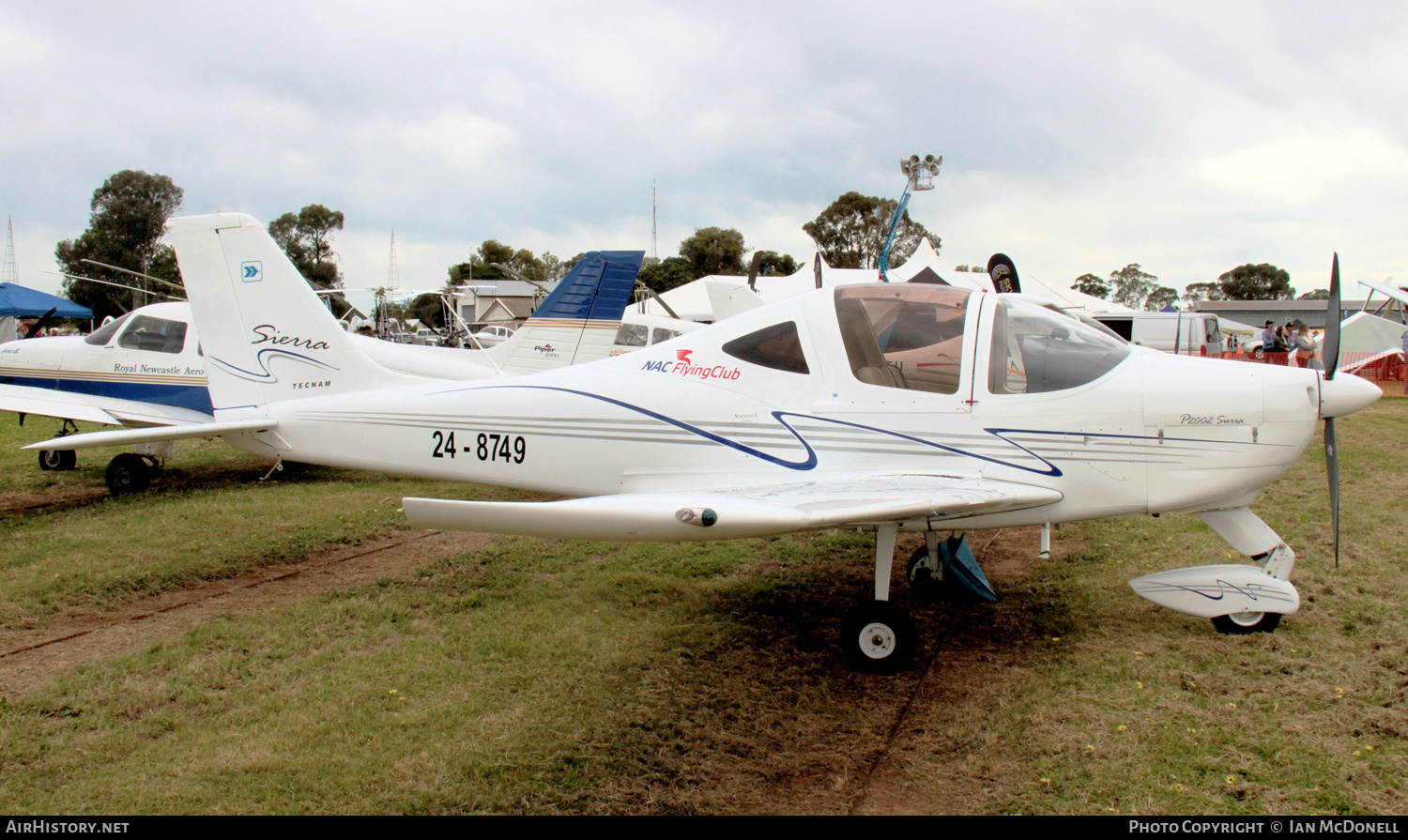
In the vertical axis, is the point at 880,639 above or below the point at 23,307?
below

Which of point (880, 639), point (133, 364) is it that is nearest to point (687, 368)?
point (880, 639)

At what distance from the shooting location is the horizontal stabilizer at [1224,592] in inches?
173

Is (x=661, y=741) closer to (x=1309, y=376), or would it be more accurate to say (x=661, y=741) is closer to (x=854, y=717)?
(x=854, y=717)

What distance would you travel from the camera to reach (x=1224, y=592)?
446 centimetres

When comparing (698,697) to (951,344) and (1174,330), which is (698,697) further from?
(1174,330)

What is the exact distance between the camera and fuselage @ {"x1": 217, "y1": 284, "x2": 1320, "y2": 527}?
429cm

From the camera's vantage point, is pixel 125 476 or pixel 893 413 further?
pixel 125 476

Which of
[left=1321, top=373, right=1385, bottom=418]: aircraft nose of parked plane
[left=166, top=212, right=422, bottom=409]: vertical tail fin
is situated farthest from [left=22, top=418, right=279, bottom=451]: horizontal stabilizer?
[left=1321, top=373, right=1385, bottom=418]: aircraft nose of parked plane

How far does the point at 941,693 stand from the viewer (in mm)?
4047

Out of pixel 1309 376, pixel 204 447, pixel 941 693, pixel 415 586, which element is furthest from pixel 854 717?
pixel 204 447

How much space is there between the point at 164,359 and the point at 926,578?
9118mm

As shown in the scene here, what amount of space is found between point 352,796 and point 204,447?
11174 millimetres

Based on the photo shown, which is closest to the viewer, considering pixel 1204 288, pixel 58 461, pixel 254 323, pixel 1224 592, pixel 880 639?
pixel 880 639

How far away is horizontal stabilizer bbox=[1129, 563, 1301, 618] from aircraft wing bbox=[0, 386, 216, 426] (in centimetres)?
984
